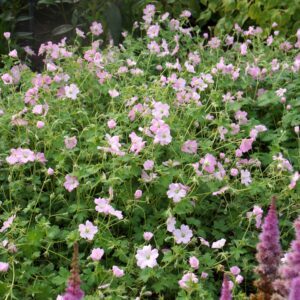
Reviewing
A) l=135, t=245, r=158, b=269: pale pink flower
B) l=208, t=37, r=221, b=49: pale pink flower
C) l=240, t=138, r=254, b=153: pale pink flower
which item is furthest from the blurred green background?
l=135, t=245, r=158, b=269: pale pink flower

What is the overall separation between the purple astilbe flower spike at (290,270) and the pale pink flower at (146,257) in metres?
0.78

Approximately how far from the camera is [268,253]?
1.49 metres

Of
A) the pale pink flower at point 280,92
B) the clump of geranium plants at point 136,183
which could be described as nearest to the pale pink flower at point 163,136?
the clump of geranium plants at point 136,183

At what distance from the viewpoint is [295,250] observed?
131cm

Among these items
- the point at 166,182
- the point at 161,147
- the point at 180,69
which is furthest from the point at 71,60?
the point at 166,182

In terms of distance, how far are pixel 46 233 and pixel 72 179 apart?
267 mm

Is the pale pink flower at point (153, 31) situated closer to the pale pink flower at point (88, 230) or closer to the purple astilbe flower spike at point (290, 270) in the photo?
the pale pink flower at point (88, 230)

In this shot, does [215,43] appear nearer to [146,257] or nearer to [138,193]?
[138,193]

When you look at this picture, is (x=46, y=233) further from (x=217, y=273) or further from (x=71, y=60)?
(x=71, y=60)

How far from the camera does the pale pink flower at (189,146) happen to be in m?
2.73

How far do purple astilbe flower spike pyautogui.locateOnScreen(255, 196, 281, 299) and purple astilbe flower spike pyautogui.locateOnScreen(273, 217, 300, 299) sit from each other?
44mm

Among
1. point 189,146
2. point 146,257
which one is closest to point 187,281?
point 146,257

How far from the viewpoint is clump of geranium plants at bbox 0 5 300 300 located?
7.52 feet

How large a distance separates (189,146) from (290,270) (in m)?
1.38
